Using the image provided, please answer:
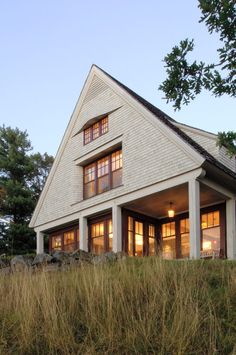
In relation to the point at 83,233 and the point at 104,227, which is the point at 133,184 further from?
the point at 83,233

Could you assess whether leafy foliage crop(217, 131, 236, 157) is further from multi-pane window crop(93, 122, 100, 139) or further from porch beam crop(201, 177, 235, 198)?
multi-pane window crop(93, 122, 100, 139)

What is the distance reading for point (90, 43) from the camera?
49.1ft

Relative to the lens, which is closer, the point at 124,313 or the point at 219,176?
the point at 124,313

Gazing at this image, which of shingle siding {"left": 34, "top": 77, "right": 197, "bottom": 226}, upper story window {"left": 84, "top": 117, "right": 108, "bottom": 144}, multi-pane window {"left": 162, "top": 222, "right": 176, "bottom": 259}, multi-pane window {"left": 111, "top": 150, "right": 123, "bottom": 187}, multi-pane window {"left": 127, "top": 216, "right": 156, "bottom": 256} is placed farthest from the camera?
upper story window {"left": 84, "top": 117, "right": 108, "bottom": 144}

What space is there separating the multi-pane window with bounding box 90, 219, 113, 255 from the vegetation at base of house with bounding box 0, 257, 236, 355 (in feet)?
36.9

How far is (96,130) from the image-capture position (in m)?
19.8

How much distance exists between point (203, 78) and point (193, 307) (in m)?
3.64

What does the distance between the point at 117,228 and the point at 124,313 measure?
11463 mm

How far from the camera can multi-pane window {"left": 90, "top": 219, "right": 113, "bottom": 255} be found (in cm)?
1878

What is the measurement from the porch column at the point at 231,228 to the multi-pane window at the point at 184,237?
88.7 inches

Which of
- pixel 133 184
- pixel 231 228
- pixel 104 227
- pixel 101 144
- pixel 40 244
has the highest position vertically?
pixel 101 144

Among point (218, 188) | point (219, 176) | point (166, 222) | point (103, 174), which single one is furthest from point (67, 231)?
point (219, 176)

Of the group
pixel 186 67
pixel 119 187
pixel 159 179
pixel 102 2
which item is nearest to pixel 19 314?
pixel 186 67

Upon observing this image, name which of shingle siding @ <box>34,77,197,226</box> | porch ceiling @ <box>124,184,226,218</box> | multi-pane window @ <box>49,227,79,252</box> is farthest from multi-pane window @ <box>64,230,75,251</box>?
porch ceiling @ <box>124,184,226,218</box>
